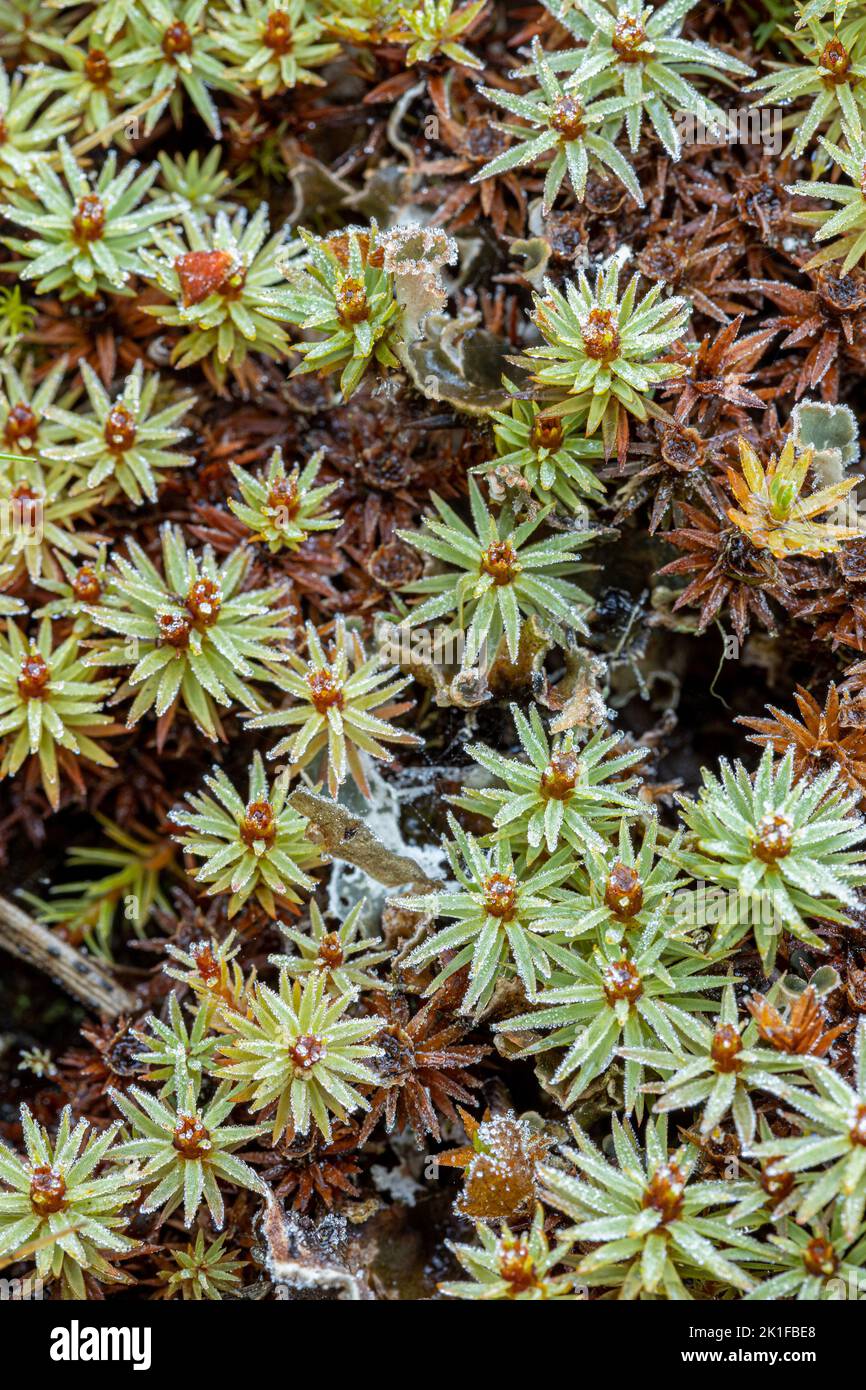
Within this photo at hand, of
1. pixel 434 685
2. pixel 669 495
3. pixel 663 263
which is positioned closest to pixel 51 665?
pixel 434 685

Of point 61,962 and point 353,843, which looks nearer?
point 353,843

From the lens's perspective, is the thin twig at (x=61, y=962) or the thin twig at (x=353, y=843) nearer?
the thin twig at (x=353, y=843)

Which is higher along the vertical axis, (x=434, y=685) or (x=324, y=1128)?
(x=434, y=685)

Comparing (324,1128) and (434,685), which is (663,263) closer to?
(434,685)

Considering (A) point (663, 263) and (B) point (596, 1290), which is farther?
(A) point (663, 263)

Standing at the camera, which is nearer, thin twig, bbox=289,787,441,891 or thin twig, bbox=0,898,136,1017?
thin twig, bbox=289,787,441,891
